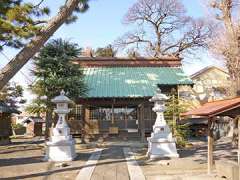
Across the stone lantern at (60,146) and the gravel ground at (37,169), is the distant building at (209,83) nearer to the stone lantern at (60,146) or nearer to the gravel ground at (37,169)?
the stone lantern at (60,146)

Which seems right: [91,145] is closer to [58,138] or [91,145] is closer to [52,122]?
[52,122]

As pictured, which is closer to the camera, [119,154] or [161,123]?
[161,123]

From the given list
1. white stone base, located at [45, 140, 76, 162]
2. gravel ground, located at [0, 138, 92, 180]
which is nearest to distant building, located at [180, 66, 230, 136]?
white stone base, located at [45, 140, 76, 162]

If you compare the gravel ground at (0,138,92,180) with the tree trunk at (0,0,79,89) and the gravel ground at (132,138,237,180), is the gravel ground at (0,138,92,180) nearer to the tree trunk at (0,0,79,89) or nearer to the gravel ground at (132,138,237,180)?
the gravel ground at (132,138,237,180)

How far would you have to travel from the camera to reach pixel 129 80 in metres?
25.3

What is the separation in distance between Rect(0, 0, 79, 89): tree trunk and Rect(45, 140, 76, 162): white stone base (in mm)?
6466

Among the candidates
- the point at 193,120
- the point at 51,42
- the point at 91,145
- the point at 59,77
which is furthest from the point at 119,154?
the point at 193,120

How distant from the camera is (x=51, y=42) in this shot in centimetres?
2136

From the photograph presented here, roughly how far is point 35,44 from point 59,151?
6.90m

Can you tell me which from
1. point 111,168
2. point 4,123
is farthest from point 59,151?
point 4,123

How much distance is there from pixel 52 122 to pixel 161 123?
9107mm

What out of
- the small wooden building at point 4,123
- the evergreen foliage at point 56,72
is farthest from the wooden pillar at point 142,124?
the small wooden building at point 4,123

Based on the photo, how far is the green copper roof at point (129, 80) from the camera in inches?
919

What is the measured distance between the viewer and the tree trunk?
8.82 meters
